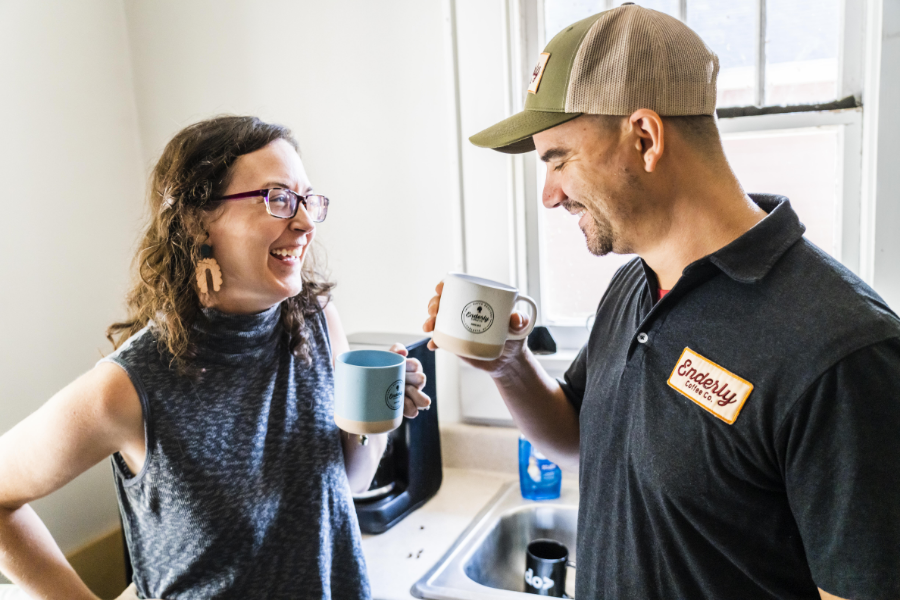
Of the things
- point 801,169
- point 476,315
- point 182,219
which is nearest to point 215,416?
point 182,219

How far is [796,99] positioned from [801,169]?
0.55 feet

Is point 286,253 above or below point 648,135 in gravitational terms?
below

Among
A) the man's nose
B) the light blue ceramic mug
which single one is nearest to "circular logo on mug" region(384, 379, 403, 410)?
the light blue ceramic mug

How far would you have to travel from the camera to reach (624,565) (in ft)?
2.81

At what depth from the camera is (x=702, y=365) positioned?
2.58 ft

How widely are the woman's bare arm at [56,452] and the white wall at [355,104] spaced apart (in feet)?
3.21

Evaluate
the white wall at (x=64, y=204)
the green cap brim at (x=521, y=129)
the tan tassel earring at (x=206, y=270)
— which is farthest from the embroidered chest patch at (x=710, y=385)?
the white wall at (x=64, y=204)

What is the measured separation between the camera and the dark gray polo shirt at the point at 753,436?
→ 0.65m

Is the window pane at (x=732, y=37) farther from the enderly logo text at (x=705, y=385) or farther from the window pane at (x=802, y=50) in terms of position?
the enderly logo text at (x=705, y=385)

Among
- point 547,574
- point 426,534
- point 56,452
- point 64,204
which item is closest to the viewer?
point 56,452

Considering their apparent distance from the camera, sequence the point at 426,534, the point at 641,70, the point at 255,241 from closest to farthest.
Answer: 1. the point at 641,70
2. the point at 255,241
3. the point at 426,534

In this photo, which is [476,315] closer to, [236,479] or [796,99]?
[236,479]

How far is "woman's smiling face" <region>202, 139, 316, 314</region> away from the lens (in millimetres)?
1061

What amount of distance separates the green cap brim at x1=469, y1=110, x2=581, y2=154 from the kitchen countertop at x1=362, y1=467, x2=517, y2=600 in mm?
848
